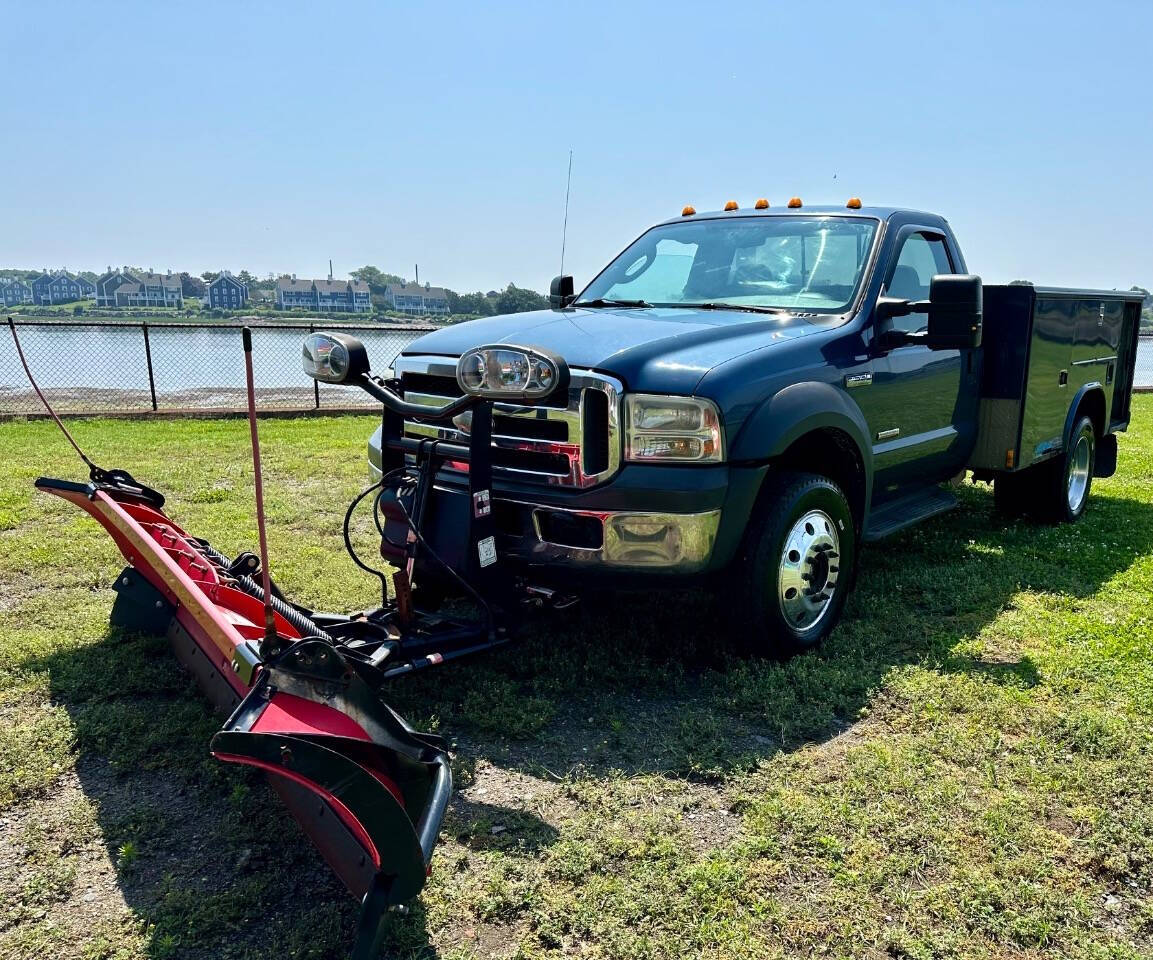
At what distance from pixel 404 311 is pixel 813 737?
579 inches

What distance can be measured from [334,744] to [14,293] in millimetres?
18473

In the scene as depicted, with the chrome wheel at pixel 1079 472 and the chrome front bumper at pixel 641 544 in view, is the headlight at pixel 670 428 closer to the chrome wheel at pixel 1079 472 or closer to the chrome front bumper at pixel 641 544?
the chrome front bumper at pixel 641 544

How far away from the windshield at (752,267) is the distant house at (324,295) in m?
11.7

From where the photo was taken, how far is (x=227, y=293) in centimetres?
1345

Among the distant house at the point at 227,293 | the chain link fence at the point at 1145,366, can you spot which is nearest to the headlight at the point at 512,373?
the distant house at the point at 227,293

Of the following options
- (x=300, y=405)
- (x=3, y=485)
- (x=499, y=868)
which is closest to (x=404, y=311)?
(x=300, y=405)

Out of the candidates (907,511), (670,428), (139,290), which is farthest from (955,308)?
(139,290)

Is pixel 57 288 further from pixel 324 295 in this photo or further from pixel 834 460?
pixel 834 460

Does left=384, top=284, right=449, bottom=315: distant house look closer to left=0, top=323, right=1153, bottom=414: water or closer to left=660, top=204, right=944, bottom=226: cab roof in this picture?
left=0, top=323, right=1153, bottom=414: water

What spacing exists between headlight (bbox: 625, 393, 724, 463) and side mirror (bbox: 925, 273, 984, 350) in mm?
1572

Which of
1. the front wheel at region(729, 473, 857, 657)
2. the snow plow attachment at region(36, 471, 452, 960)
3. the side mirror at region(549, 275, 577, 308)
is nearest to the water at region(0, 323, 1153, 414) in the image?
the side mirror at region(549, 275, 577, 308)

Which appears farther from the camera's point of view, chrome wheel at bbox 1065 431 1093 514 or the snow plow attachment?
chrome wheel at bbox 1065 431 1093 514

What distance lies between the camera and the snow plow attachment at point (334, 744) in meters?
2.32

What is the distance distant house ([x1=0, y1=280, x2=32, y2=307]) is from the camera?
1647 centimetres
